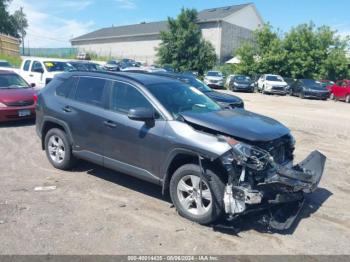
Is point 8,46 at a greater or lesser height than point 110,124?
greater

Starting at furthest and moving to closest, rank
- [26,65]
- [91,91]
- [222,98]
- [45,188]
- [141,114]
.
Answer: [26,65] < [222,98] < [91,91] < [45,188] < [141,114]

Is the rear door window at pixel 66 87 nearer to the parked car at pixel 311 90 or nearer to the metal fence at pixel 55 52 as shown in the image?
the parked car at pixel 311 90

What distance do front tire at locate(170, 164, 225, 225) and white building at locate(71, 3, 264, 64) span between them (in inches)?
1588

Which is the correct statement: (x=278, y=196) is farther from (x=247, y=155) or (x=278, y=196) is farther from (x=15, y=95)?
(x=15, y=95)

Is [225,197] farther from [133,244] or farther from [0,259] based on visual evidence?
[0,259]

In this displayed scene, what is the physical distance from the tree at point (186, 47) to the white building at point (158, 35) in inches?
275

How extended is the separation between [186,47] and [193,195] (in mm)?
40515

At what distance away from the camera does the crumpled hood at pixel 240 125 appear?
14.9ft

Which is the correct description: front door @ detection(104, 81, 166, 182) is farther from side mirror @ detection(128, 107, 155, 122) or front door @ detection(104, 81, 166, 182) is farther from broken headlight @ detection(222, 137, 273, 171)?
broken headlight @ detection(222, 137, 273, 171)

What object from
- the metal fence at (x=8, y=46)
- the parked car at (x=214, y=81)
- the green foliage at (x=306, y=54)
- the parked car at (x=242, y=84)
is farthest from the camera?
the metal fence at (x=8, y=46)

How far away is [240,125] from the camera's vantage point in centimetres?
477

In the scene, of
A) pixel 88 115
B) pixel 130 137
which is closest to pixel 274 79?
pixel 88 115

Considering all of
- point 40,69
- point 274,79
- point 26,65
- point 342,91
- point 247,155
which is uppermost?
point 26,65

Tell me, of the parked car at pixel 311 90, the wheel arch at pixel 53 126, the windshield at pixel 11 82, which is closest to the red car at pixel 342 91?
the parked car at pixel 311 90
